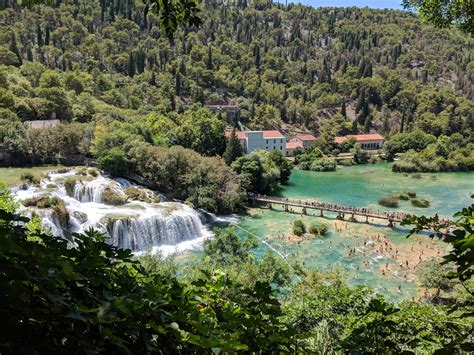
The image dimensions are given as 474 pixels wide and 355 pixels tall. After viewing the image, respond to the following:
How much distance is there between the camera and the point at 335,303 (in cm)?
1095

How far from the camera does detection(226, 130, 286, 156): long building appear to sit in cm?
5194

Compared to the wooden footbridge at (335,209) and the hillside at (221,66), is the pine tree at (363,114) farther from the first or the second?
the wooden footbridge at (335,209)

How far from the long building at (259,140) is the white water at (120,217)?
83.2 feet

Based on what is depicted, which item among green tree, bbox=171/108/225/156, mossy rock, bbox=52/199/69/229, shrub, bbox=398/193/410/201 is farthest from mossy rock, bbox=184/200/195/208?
shrub, bbox=398/193/410/201

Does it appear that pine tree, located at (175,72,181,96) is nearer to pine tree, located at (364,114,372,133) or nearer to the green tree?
the green tree

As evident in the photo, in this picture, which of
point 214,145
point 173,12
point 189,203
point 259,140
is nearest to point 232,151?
point 214,145

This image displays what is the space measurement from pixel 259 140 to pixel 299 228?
87.7ft

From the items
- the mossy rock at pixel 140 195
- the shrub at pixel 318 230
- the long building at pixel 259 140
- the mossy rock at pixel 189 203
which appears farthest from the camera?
the long building at pixel 259 140

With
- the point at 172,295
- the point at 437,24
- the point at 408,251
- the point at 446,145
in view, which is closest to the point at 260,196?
the point at 408,251

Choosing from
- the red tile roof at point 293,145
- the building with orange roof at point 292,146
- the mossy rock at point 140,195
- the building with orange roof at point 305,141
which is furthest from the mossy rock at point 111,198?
the building with orange roof at point 305,141

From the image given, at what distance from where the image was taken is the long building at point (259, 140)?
51938 mm

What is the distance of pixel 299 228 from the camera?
26969 millimetres

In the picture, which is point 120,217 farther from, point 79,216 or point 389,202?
point 389,202

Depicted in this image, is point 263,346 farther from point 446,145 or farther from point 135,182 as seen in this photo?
point 446,145
